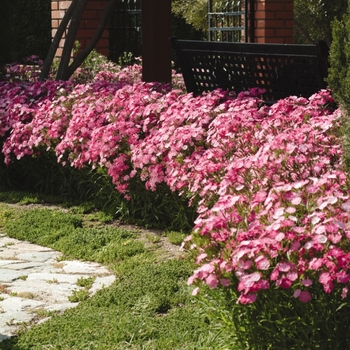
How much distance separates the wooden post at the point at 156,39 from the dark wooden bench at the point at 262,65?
2.54 ft

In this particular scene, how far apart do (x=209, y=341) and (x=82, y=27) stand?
8399mm

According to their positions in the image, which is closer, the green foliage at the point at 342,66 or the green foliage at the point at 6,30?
the green foliage at the point at 342,66

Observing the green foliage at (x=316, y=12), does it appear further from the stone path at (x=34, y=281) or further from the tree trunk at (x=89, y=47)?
the stone path at (x=34, y=281)

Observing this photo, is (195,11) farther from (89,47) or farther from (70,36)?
(70,36)

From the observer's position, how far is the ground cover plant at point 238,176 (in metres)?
3.56

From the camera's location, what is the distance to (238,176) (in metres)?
4.84

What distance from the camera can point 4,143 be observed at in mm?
8031

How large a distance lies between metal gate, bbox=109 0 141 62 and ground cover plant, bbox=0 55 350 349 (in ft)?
14.4

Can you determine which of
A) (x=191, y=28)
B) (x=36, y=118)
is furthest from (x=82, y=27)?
(x=191, y=28)

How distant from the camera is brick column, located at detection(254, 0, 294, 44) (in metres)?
11.4

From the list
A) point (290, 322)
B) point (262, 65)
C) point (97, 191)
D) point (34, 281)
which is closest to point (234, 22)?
point (262, 65)

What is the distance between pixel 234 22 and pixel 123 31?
177 centimetres

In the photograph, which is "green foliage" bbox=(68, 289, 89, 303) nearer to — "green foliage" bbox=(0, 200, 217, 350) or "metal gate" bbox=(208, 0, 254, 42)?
"green foliage" bbox=(0, 200, 217, 350)

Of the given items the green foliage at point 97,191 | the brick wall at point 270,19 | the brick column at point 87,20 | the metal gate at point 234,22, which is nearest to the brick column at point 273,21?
the brick wall at point 270,19
